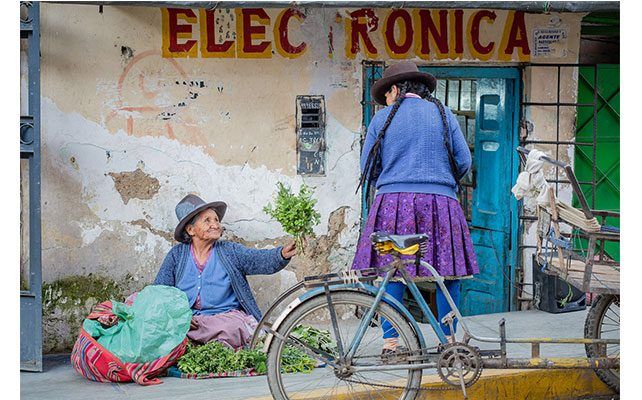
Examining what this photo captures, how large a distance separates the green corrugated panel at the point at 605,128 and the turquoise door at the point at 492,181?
3.47 ft

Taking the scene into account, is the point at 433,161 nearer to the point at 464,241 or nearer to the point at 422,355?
the point at 464,241

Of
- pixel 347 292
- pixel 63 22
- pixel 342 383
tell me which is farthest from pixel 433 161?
pixel 63 22

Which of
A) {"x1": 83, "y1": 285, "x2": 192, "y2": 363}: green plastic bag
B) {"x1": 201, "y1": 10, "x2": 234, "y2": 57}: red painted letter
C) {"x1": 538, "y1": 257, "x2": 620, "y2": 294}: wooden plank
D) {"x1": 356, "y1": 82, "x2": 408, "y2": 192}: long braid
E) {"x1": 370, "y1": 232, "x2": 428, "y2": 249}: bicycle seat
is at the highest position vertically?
{"x1": 201, "y1": 10, "x2": 234, "y2": 57}: red painted letter

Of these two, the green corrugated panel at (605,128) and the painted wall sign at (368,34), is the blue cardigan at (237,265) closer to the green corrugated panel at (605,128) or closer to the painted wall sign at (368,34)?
the painted wall sign at (368,34)

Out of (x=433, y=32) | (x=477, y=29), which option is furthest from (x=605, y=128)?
(x=433, y=32)

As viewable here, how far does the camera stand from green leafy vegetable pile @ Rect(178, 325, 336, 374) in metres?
6.46

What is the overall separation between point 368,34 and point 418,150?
204cm

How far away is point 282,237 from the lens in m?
7.80

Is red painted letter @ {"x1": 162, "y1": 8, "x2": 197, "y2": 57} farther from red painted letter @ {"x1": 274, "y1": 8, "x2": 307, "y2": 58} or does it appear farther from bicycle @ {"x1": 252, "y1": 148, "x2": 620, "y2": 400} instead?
bicycle @ {"x1": 252, "y1": 148, "x2": 620, "y2": 400}

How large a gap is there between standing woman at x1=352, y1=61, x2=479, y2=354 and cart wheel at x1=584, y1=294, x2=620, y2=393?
815 mm

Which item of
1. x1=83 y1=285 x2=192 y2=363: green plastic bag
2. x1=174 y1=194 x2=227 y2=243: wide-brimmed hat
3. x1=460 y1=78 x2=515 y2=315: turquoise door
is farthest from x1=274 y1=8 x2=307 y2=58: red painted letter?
x1=83 y1=285 x2=192 y2=363: green plastic bag

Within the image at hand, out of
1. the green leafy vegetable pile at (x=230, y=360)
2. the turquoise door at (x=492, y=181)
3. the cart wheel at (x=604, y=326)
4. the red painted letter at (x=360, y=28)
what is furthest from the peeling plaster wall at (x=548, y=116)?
the green leafy vegetable pile at (x=230, y=360)

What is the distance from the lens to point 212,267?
6969mm

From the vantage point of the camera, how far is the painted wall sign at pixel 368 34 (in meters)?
Answer: 7.56
